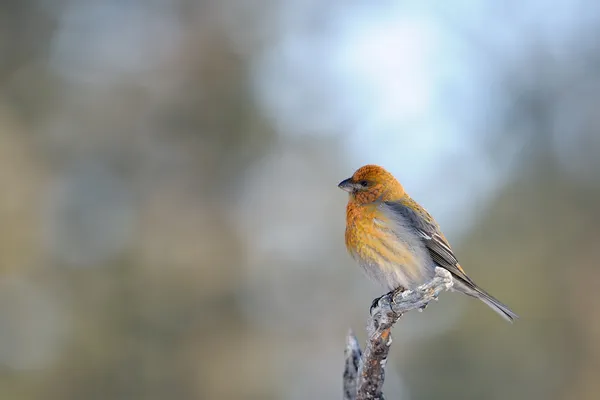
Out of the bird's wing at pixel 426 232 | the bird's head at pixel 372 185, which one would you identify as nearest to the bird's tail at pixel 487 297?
the bird's wing at pixel 426 232

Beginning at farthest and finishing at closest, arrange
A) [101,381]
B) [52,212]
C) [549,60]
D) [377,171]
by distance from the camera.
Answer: [549,60], [52,212], [101,381], [377,171]

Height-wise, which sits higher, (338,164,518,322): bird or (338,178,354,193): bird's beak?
(338,178,354,193): bird's beak

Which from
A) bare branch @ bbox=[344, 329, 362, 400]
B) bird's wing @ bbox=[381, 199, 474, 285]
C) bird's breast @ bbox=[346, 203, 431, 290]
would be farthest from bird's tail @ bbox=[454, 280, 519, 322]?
bare branch @ bbox=[344, 329, 362, 400]

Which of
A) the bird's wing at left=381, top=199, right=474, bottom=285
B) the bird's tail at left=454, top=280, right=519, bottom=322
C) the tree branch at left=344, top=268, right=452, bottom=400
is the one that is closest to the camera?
the tree branch at left=344, top=268, right=452, bottom=400

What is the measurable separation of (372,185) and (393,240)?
0.58 meters

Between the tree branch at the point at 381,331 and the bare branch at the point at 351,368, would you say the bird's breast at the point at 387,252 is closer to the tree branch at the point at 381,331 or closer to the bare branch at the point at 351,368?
the bare branch at the point at 351,368

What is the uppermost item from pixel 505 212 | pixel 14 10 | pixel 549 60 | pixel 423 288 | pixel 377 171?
pixel 14 10

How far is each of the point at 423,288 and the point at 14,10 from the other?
45.8 feet

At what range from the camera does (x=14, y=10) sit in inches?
625

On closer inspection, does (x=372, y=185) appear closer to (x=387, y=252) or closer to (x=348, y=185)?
(x=348, y=185)

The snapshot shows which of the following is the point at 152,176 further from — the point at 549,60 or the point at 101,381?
the point at 549,60

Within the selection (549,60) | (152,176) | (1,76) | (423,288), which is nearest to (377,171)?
(423,288)

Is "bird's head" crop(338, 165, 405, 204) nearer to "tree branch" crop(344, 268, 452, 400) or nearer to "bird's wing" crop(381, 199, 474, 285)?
"bird's wing" crop(381, 199, 474, 285)

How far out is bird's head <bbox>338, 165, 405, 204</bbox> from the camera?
6.45 m
